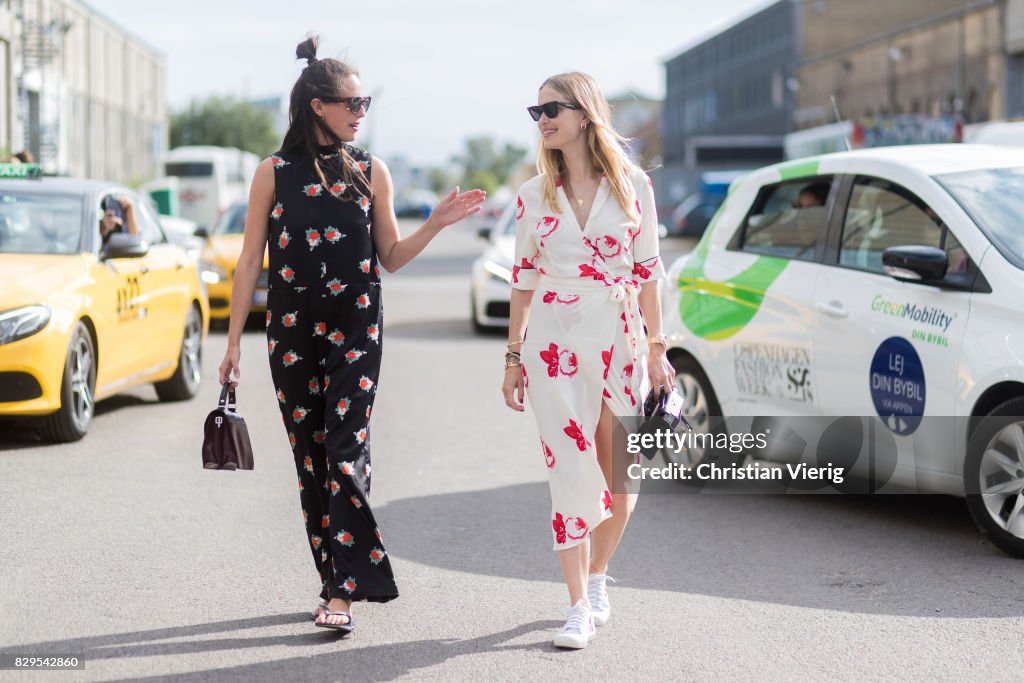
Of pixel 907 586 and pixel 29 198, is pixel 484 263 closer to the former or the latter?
pixel 29 198

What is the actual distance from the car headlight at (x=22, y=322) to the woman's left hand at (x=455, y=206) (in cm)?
420

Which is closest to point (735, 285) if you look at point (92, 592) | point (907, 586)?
point (907, 586)

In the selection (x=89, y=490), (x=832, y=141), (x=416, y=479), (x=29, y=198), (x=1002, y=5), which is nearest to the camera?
(x=89, y=490)

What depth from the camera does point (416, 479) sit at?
8297 millimetres

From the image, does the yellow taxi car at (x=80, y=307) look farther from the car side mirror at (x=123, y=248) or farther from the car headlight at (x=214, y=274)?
the car headlight at (x=214, y=274)

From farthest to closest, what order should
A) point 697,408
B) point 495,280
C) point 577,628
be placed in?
point 495,280
point 697,408
point 577,628

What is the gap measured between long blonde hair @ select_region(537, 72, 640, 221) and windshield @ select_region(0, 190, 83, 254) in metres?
5.33

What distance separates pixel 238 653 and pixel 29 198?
5.85 meters

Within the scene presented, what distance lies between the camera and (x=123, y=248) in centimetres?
952

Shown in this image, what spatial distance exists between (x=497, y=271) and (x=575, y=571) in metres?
12.0

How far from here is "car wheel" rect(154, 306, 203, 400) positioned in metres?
A: 11.2

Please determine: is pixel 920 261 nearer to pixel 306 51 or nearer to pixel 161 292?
pixel 306 51

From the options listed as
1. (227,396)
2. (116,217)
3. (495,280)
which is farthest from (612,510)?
(495,280)

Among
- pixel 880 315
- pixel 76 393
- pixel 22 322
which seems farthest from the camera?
pixel 76 393
